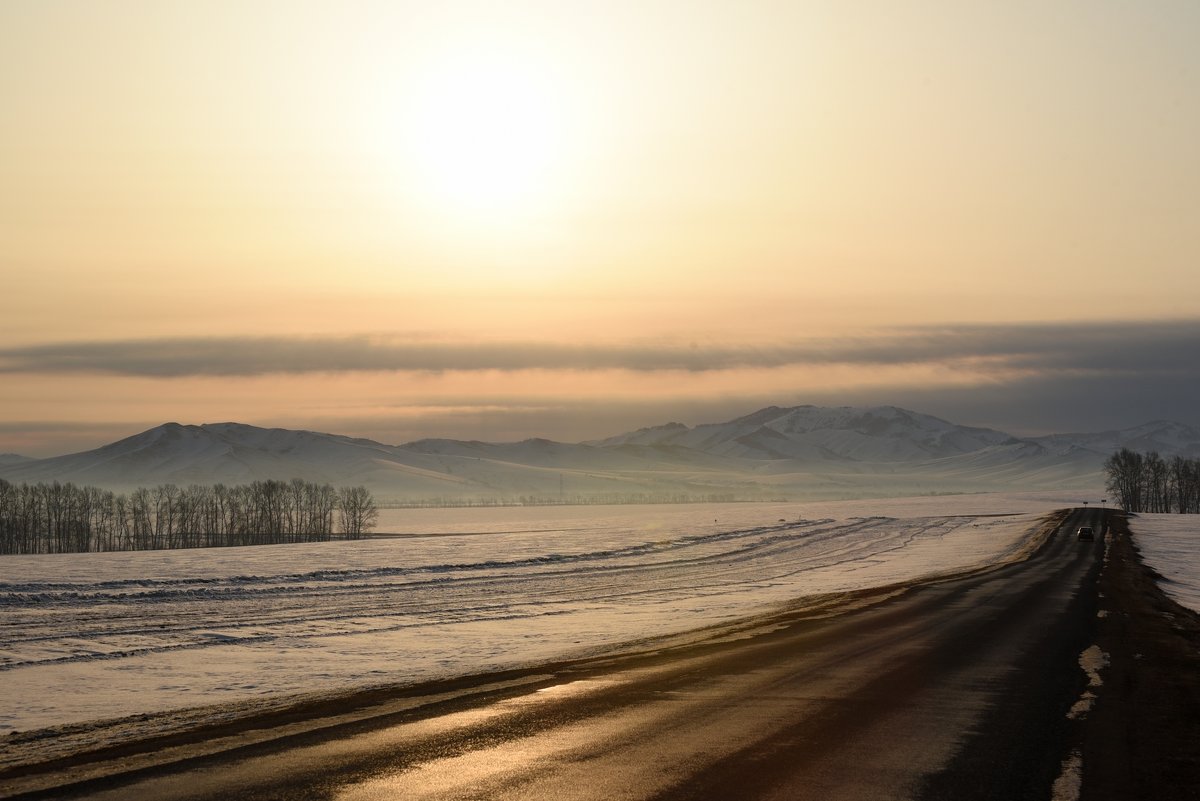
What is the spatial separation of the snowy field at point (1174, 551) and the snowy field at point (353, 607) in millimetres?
10635

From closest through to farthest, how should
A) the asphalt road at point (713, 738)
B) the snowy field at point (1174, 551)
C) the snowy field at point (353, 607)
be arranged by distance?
the asphalt road at point (713, 738) → the snowy field at point (353, 607) → the snowy field at point (1174, 551)

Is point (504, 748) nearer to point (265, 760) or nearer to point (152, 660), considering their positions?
point (265, 760)

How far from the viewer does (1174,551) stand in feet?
280

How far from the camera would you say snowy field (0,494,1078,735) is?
2353 cm

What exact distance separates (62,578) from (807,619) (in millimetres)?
38111

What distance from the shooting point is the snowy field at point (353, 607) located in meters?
23.5

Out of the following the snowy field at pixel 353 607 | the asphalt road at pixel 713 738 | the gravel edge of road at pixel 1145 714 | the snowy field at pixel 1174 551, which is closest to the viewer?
the asphalt road at pixel 713 738

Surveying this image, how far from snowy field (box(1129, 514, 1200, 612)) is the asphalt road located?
24.2m

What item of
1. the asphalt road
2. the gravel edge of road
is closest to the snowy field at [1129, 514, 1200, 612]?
the gravel edge of road

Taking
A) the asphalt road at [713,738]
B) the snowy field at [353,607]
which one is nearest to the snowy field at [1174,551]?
the snowy field at [353,607]

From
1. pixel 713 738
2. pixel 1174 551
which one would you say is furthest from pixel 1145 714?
pixel 1174 551

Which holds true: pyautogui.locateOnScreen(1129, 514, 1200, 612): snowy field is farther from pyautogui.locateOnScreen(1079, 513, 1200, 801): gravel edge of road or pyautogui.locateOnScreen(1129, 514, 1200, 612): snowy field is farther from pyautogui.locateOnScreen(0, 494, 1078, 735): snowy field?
pyautogui.locateOnScreen(1079, 513, 1200, 801): gravel edge of road

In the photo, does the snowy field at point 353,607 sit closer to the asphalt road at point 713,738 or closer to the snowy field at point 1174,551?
the asphalt road at point 713,738

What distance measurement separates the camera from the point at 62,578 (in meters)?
52.2
